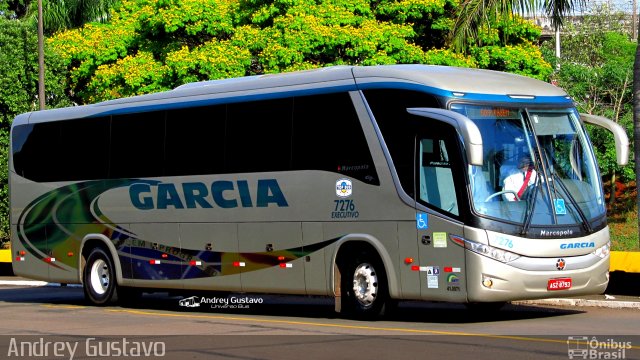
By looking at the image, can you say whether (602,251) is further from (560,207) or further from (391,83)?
(391,83)

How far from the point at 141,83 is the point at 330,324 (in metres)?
29.2

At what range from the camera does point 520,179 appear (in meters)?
16.2

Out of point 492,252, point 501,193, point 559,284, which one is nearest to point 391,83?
point 501,193

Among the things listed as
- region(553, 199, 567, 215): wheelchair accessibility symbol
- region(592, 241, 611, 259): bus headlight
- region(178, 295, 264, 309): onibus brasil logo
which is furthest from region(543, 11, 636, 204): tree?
region(553, 199, 567, 215): wheelchair accessibility symbol

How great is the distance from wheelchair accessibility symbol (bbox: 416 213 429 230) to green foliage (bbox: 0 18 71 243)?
106ft

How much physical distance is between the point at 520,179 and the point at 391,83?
2.30m

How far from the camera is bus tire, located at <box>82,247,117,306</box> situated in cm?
2211

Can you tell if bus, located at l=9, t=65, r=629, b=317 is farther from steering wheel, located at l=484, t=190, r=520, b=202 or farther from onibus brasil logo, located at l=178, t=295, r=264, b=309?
onibus brasil logo, located at l=178, t=295, r=264, b=309

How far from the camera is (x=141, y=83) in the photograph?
44406mm

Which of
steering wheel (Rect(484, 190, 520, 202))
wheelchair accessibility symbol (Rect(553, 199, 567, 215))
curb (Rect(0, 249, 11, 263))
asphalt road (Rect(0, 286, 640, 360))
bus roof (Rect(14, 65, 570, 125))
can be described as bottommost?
asphalt road (Rect(0, 286, 640, 360))

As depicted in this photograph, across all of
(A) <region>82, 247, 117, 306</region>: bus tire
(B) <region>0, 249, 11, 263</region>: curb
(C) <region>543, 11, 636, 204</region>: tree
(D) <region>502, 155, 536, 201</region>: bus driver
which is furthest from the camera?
(C) <region>543, 11, 636, 204</region>: tree

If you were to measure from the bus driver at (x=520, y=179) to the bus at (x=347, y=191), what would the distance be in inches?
1.2

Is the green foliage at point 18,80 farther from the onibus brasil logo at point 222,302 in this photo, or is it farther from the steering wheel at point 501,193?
the steering wheel at point 501,193

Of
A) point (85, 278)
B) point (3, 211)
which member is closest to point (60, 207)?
point (85, 278)
